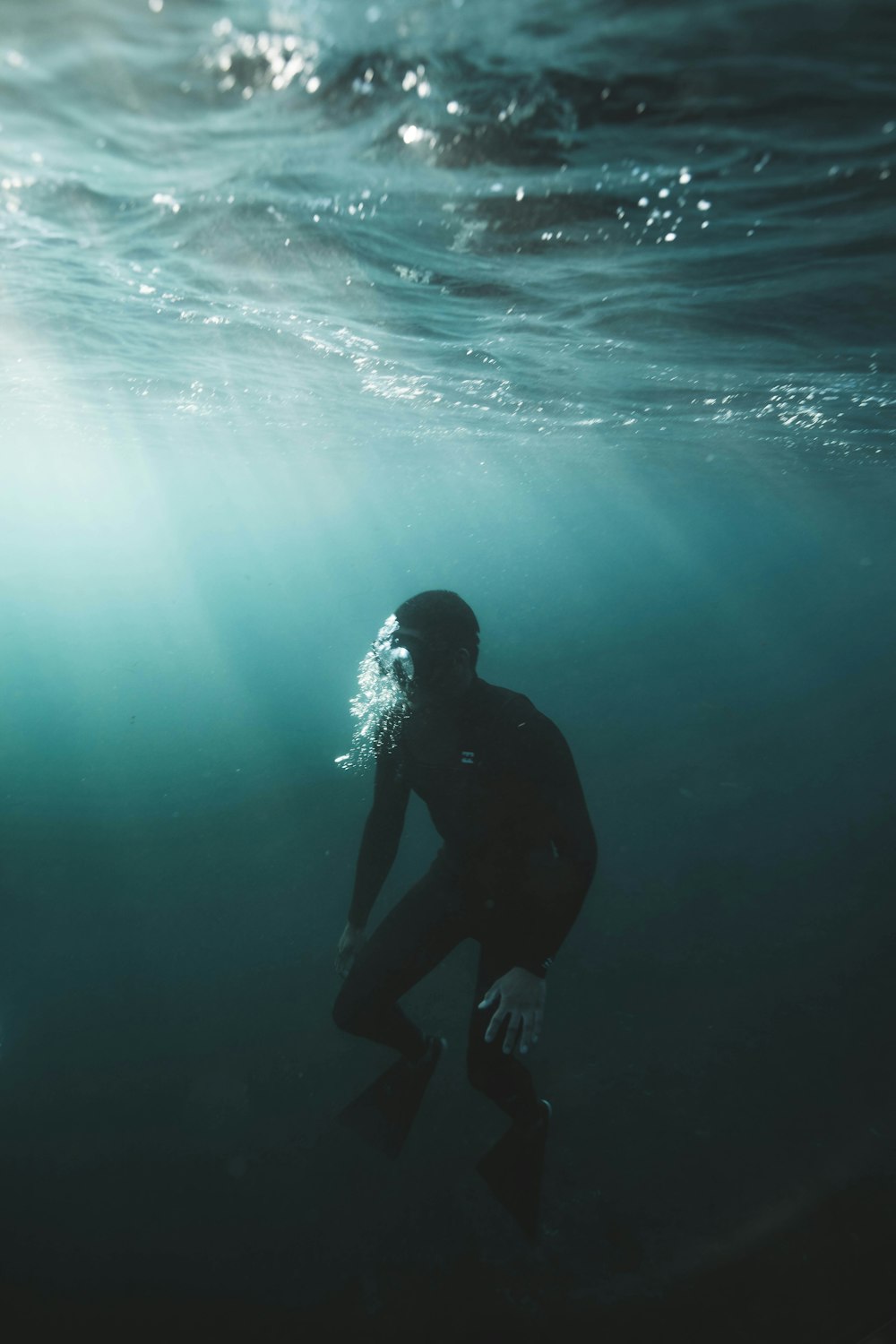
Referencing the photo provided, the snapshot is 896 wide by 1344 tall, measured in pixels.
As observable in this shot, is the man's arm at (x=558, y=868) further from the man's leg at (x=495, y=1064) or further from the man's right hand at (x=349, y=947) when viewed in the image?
the man's right hand at (x=349, y=947)

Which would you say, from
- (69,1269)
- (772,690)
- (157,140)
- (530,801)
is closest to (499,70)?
(157,140)

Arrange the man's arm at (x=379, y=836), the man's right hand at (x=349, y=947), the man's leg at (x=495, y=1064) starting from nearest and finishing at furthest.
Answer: the man's leg at (x=495, y=1064) < the man's arm at (x=379, y=836) < the man's right hand at (x=349, y=947)

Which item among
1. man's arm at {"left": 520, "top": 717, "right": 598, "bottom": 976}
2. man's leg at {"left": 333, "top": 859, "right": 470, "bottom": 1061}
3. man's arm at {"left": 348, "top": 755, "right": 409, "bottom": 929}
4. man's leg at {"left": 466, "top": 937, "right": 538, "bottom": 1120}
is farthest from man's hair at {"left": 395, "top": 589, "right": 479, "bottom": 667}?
man's leg at {"left": 466, "top": 937, "right": 538, "bottom": 1120}

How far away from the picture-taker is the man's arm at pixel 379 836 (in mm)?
4336

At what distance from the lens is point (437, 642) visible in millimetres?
3654

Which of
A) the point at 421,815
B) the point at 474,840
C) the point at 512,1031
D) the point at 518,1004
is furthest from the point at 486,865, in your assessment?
the point at 421,815

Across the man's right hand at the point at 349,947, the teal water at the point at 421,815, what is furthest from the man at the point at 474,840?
the teal water at the point at 421,815

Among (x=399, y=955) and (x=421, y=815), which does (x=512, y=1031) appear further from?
(x=421, y=815)

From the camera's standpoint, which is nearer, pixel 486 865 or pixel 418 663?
pixel 418 663

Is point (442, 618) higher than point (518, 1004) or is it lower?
higher

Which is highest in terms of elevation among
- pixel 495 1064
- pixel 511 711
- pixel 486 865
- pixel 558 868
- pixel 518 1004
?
pixel 511 711

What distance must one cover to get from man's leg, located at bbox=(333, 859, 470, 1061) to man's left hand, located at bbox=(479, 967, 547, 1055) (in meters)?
0.64

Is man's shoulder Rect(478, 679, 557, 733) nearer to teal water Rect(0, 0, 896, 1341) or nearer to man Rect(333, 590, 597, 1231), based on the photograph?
man Rect(333, 590, 597, 1231)

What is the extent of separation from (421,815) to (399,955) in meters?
7.72
